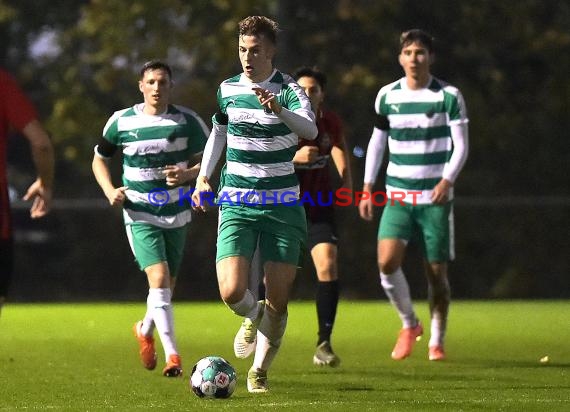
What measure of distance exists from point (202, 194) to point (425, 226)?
3.36 metres

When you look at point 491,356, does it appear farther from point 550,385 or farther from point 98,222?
point 98,222

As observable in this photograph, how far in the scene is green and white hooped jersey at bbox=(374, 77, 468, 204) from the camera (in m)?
11.3

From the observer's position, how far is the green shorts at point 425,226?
37.6 feet

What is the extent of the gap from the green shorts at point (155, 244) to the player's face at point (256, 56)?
1979mm

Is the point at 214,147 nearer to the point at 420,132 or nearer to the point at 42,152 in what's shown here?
the point at 42,152

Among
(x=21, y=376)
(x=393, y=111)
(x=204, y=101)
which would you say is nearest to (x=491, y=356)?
(x=393, y=111)

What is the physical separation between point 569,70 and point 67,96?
8197 mm

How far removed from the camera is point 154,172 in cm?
1036

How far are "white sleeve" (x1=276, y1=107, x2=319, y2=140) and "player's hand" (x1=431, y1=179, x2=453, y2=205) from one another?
9.27 ft

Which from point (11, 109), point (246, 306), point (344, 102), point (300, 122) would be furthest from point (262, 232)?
Result: point (344, 102)

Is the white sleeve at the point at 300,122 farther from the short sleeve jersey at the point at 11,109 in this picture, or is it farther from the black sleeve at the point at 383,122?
the black sleeve at the point at 383,122

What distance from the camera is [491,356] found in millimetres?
12164

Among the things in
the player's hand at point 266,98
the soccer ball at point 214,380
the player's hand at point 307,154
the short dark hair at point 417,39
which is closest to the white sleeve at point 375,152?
the short dark hair at point 417,39

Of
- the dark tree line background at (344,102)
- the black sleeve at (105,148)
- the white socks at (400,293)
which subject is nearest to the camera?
the black sleeve at (105,148)
